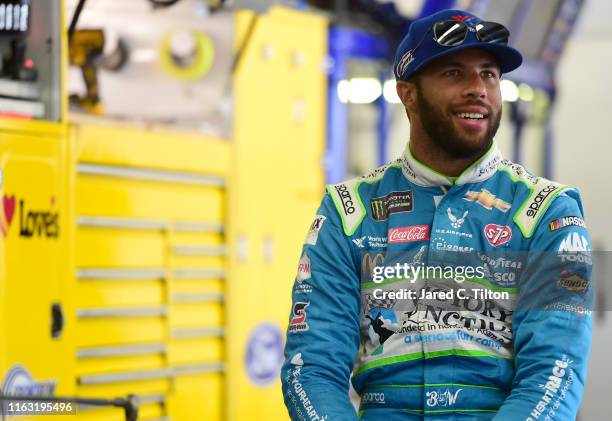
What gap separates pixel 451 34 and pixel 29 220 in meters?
2.36

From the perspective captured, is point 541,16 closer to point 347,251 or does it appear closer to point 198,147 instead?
point 198,147

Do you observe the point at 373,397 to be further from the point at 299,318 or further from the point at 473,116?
the point at 473,116

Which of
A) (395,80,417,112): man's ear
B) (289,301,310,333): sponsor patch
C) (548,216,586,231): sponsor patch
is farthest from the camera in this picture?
(395,80,417,112): man's ear

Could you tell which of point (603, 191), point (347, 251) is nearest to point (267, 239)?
point (347, 251)

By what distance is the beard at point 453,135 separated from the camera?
7.92 feet

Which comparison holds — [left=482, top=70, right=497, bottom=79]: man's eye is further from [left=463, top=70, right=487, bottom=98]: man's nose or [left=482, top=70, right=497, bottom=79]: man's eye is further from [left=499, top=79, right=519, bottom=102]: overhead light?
[left=499, top=79, right=519, bottom=102]: overhead light

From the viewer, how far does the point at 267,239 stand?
20.4 feet

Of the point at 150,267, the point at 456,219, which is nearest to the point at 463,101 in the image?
the point at 456,219

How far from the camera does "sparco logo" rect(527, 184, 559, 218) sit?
2.34 m

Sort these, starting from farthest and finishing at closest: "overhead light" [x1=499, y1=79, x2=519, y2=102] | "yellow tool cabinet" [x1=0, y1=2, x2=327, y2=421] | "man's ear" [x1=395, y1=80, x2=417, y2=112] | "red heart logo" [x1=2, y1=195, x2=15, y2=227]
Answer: "overhead light" [x1=499, y1=79, x2=519, y2=102]
"yellow tool cabinet" [x1=0, y1=2, x2=327, y2=421]
"red heart logo" [x1=2, y1=195, x2=15, y2=227]
"man's ear" [x1=395, y1=80, x2=417, y2=112]

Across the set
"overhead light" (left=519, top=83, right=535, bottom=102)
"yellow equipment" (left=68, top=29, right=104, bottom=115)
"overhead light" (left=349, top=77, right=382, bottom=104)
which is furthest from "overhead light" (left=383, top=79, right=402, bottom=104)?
"yellow equipment" (left=68, top=29, right=104, bottom=115)

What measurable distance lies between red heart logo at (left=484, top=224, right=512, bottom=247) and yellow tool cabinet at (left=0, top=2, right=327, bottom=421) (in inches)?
91.1

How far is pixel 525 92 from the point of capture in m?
9.02

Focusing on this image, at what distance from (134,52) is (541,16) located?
436 cm
